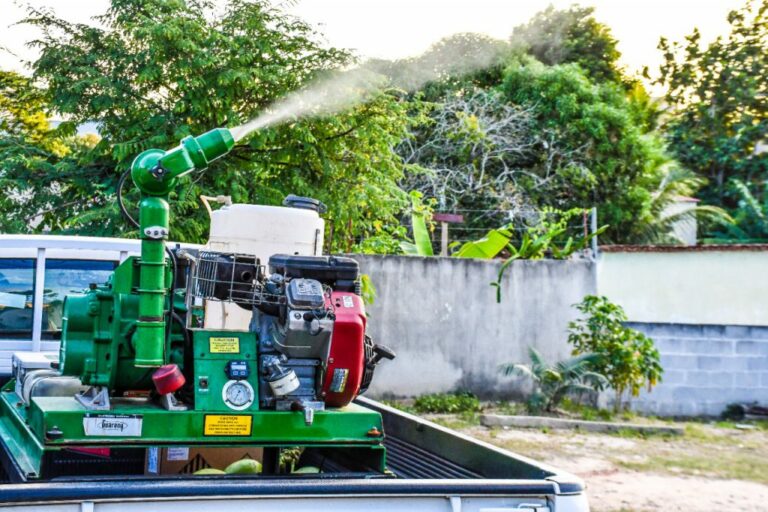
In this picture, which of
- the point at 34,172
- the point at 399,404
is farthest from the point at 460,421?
the point at 34,172

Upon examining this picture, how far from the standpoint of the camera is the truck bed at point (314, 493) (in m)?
2.59

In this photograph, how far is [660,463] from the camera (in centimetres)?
873

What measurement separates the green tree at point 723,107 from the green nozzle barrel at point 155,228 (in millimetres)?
19120

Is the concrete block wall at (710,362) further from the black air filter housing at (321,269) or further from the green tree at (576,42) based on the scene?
the green tree at (576,42)

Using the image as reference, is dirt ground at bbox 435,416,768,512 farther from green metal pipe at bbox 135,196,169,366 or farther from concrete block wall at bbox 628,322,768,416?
green metal pipe at bbox 135,196,169,366

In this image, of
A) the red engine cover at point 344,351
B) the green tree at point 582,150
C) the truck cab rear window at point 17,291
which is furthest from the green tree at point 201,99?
the green tree at point 582,150

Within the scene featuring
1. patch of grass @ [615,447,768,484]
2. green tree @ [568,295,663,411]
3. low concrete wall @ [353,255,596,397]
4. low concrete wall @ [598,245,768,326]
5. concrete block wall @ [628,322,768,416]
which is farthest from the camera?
low concrete wall @ [598,245,768,326]

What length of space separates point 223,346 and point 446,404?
7.83 meters

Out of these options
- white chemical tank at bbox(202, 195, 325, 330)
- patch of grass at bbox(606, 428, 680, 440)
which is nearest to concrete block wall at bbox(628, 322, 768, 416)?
patch of grass at bbox(606, 428, 680, 440)

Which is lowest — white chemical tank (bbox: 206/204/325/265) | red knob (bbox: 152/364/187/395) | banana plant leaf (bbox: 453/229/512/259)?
red knob (bbox: 152/364/187/395)

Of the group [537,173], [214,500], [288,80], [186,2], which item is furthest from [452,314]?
[214,500]

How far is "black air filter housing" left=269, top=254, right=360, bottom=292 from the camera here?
3.54m

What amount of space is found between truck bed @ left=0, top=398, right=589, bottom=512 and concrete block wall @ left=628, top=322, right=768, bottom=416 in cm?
867

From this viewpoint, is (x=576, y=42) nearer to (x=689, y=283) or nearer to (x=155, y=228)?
(x=689, y=283)
